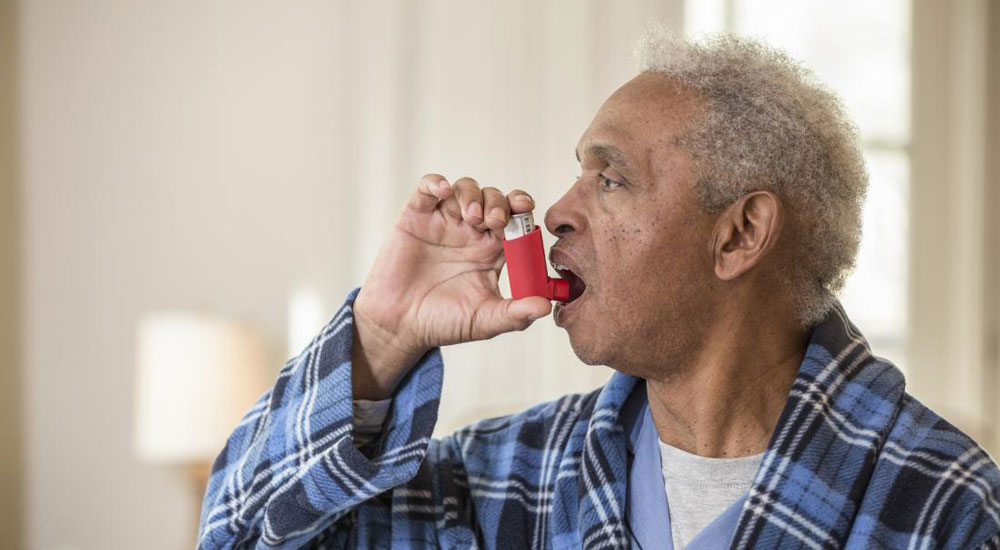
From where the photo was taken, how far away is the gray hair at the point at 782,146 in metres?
1.35

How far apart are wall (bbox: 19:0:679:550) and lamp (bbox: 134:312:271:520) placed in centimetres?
40

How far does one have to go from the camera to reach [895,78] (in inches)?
Answer: 150

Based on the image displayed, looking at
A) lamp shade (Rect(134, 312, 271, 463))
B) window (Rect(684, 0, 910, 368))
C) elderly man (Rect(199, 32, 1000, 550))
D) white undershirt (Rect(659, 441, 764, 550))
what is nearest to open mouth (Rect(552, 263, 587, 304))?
elderly man (Rect(199, 32, 1000, 550))

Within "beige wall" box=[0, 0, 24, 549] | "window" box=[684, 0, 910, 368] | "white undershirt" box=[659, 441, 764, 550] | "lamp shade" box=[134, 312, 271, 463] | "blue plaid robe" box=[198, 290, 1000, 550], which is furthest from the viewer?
"window" box=[684, 0, 910, 368]

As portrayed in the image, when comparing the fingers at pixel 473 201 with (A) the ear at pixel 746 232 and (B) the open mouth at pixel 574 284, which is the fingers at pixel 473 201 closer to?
(B) the open mouth at pixel 574 284

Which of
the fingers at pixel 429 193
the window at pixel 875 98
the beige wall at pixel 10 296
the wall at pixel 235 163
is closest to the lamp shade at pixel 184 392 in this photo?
the wall at pixel 235 163

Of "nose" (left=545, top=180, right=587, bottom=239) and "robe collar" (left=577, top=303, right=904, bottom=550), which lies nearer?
"robe collar" (left=577, top=303, right=904, bottom=550)

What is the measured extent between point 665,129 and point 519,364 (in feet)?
7.09

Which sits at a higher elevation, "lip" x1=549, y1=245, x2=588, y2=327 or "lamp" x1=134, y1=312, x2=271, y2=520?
"lip" x1=549, y1=245, x2=588, y2=327

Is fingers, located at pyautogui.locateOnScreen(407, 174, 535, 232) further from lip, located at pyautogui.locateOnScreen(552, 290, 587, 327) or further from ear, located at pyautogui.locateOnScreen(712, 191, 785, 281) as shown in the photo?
ear, located at pyautogui.locateOnScreen(712, 191, 785, 281)

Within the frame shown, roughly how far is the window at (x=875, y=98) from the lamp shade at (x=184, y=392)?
2110 millimetres

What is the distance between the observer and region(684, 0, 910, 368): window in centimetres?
379

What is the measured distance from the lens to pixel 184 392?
9.33ft

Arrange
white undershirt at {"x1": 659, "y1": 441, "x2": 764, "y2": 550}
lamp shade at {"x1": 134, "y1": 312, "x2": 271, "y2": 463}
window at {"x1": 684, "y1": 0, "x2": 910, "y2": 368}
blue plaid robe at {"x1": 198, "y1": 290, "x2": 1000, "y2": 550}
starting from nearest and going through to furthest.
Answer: blue plaid robe at {"x1": 198, "y1": 290, "x2": 1000, "y2": 550}
white undershirt at {"x1": 659, "y1": 441, "x2": 764, "y2": 550}
lamp shade at {"x1": 134, "y1": 312, "x2": 271, "y2": 463}
window at {"x1": 684, "y1": 0, "x2": 910, "y2": 368}
